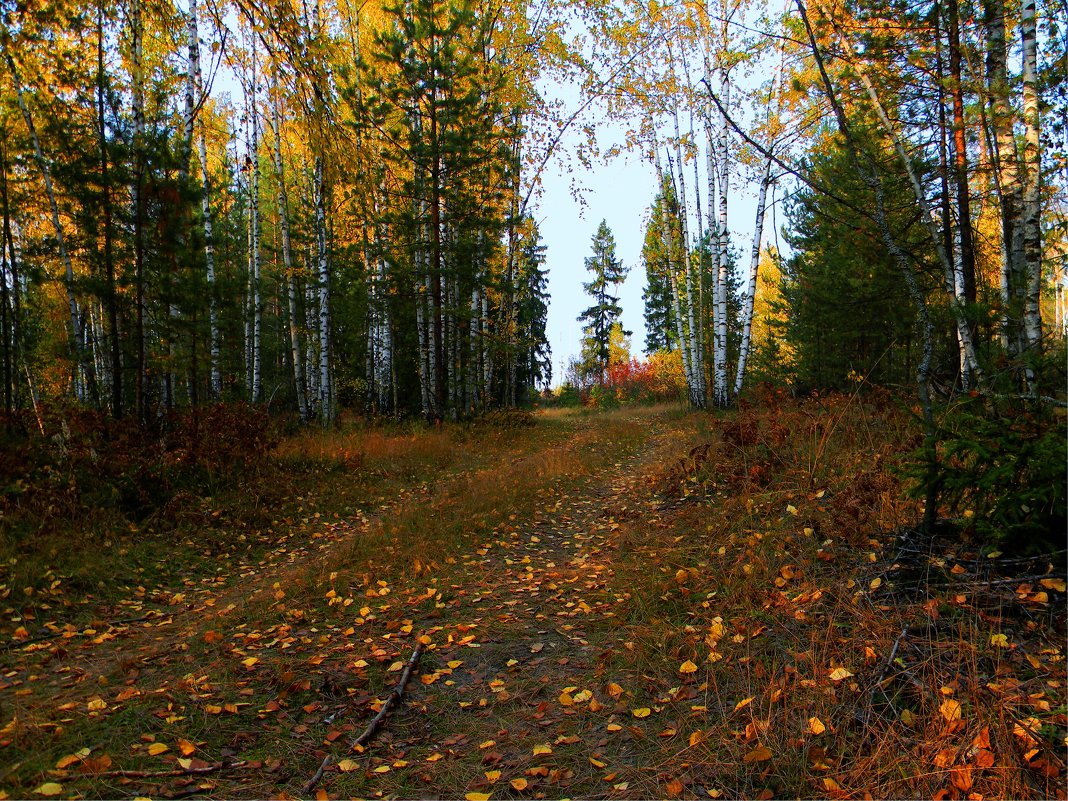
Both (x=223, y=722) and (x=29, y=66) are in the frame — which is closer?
(x=223, y=722)

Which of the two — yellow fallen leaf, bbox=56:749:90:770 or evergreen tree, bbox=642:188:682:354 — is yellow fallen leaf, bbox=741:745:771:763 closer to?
yellow fallen leaf, bbox=56:749:90:770

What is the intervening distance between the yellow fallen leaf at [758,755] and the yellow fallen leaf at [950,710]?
758 millimetres

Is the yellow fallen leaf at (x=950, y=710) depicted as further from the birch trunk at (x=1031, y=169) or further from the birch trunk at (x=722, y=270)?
the birch trunk at (x=722, y=270)

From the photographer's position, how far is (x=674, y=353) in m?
30.7

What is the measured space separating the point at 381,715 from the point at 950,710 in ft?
8.88

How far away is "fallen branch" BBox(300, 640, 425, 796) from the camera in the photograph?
2450 millimetres

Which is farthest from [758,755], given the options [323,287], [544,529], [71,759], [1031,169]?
[323,287]

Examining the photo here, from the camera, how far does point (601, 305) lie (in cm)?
4197

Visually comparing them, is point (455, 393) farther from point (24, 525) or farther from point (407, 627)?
point (407, 627)

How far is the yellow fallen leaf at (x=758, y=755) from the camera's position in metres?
2.30

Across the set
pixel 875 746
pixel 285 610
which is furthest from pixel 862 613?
pixel 285 610

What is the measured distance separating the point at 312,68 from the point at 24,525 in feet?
18.0

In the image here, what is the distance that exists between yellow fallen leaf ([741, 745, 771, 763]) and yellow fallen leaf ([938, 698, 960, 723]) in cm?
76

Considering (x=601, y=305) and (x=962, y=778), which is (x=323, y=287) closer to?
(x=962, y=778)
